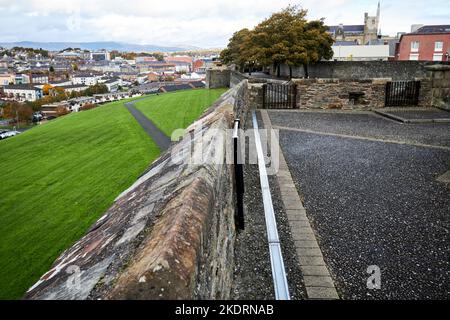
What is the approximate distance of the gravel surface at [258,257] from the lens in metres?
3.11

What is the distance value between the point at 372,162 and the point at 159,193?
5698 millimetres

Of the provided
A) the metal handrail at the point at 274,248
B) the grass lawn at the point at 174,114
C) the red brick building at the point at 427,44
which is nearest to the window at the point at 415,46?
the red brick building at the point at 427,44

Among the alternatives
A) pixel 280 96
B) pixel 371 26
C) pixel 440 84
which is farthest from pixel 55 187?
pixel 371 26

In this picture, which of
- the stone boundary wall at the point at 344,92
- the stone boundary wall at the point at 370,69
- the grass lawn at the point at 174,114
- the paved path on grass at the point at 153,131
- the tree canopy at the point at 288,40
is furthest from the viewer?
the tree canopy at the point at 288,40

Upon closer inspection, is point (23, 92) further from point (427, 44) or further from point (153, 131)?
point (153, 131)

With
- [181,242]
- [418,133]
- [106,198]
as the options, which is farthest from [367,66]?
[181,242]

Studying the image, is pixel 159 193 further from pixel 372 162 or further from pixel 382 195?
pixel 372 162

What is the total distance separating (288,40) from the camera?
36.6 m

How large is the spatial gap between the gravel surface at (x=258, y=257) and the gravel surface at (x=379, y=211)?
39 centimetres

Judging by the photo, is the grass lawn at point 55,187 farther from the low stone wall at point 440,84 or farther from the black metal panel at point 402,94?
the low stone wall at point 440,84

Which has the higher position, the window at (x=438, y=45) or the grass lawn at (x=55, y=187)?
the window at (x=438, y=45)

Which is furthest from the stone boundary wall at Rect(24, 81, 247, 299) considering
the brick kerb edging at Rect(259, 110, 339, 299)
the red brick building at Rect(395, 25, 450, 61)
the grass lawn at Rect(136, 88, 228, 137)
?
the red brick building at Rect(395, 25, 450, 61)

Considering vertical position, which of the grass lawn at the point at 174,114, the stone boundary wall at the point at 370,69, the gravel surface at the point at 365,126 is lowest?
the grass lawn at the point at 174,114

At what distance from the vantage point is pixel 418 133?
993 centimetres
